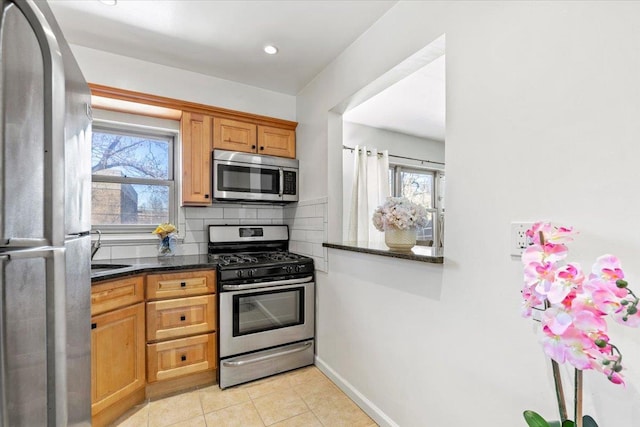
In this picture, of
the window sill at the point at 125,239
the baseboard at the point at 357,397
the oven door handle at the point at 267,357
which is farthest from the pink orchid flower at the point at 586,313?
the window sill at the point at 125,239

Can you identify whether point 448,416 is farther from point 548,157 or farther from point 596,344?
point 548,157

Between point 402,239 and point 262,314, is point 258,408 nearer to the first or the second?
point 262,314

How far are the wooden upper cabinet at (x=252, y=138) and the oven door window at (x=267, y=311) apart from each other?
4.29 feet

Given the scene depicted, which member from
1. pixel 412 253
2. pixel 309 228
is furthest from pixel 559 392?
pixel 309 228

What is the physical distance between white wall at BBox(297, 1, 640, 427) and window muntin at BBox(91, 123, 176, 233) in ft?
6.54

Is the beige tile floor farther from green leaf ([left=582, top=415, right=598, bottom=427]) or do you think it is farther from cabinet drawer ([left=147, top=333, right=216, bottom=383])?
green leaf ([left=582, top=415, right=598, bottom=427])

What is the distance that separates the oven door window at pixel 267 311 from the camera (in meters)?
2.24

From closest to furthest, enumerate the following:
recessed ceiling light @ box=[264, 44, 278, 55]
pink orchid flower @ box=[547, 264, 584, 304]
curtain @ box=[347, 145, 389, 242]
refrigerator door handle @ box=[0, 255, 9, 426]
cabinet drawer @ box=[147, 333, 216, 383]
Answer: refrigerator door handle @ box=[0, 255, 9, 426]
pink orchid flower @ box=[547, 264, 584, 304]
cabinet drawer @ box=[147, 333, 216, 383]
recessed ceiling light @ box=[264, 44, 278, 55]
curtain @ box=[347, 145, 389, 242]

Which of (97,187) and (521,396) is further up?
(97,187)

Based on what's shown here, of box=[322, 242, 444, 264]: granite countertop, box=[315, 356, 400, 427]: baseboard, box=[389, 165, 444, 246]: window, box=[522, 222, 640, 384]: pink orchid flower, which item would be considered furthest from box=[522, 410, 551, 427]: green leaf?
box=[389, 165, 444, 246]: window

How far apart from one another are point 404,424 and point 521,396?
0.78 m

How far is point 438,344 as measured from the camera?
4.73 feet

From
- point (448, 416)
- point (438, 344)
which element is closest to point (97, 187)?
point (438, 344)

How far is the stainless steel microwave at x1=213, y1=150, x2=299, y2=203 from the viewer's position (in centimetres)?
253
